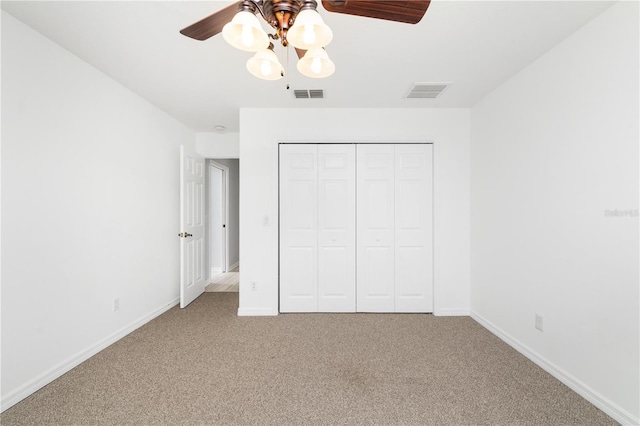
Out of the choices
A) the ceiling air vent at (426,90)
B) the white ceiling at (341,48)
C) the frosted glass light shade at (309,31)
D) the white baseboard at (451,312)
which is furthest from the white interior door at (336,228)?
the frosted glass light shade at (309,31)

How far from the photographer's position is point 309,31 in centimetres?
106

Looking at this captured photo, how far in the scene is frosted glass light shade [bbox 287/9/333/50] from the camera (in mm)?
1046

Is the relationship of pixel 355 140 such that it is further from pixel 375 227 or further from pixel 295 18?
pixel 295 18

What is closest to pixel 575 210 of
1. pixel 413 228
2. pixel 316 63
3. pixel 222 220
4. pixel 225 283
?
pixel 413 228

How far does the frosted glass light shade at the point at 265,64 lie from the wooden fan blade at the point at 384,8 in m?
0.33

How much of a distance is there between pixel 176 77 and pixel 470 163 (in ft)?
10.5

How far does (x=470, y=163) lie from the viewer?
10.5 feet

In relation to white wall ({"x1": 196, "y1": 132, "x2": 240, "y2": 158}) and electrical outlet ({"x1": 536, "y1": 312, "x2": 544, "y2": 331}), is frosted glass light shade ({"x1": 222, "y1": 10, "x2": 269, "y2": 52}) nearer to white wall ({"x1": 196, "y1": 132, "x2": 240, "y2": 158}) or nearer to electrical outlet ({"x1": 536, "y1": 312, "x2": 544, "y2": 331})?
electrical outlet ({"x1": 536, "y1": 312, "x2": 544, "y2": 331})

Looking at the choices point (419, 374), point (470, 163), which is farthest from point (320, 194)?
point (419, 374)

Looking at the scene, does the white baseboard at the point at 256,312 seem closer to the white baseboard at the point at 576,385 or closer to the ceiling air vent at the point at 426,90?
the white baseboard at the point at 576,385

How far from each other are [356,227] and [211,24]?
2.47 meters

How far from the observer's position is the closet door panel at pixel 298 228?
10.7ft

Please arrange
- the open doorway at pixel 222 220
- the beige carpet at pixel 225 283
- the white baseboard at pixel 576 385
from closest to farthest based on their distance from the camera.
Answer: the white baseboard at pixel 576 385 → the beige carpet at pixel 225 283 → the open doorway at pixel 222 220

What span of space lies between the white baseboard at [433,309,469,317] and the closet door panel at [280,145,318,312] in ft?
4.66
